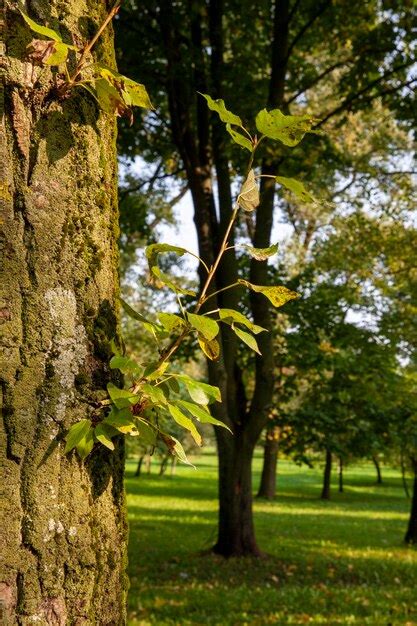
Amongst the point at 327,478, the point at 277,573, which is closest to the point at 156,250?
the point at 277,573

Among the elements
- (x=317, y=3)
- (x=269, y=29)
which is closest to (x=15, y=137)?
(x=317, y=3)

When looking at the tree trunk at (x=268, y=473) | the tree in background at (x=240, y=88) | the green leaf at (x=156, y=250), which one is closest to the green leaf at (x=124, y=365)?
the green leaf at (x=156, y=250)

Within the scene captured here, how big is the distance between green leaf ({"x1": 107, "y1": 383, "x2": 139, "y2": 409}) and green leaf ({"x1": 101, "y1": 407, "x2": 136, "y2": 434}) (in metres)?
0.01

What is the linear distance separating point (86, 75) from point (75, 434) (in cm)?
72

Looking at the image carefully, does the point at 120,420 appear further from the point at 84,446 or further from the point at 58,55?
the point at 58,55

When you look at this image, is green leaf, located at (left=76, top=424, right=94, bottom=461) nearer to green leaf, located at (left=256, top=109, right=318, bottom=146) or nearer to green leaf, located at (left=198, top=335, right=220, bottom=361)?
green leaf, located at (left=198, top=335, right=220, bottom=361)

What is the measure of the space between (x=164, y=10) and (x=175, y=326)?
9.58m

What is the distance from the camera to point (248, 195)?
1.54 meters

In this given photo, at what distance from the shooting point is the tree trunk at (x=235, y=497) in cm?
1173

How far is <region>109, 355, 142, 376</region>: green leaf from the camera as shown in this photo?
1380mm

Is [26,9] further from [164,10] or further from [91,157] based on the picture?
[164,10]

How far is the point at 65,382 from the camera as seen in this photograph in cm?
135

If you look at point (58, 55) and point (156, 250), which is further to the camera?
point (156, 250)

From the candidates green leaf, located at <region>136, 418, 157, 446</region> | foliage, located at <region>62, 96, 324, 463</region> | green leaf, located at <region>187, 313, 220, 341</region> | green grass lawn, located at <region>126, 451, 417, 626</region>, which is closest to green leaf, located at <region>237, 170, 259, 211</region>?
foliage, located at <region>62, 96, 324, 463</region>
